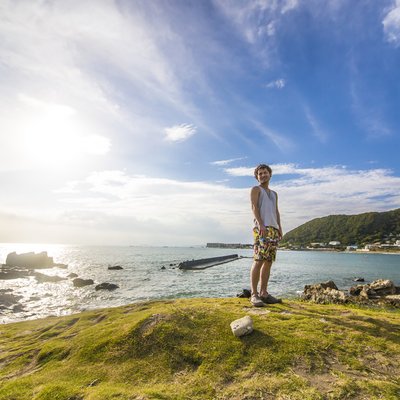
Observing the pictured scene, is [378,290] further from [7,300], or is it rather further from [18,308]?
[7,300]

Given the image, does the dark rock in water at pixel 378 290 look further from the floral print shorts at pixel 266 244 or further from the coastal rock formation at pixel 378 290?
the floral print shorts at pixel 266 244

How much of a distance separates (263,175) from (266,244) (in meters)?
1.77

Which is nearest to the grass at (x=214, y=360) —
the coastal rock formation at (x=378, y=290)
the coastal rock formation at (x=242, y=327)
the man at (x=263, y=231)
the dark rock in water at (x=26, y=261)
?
the coastal rock formation at (x=242, y=327)

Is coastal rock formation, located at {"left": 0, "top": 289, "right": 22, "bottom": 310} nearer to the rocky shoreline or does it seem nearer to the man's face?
the rocky shoreline

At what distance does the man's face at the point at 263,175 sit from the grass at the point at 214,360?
Answer: 3186 mm

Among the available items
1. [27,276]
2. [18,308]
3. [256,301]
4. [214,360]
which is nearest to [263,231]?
[256,301]

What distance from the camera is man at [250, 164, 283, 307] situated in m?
6.45

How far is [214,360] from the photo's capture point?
3990 millimetres

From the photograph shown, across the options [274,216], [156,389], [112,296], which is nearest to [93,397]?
[156,389]

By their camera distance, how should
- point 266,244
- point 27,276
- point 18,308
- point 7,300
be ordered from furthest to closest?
point 27,276
point 7,300
point 18,308
point 266,244

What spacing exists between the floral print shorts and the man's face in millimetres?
1235

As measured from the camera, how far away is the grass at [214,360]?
333 centimetres

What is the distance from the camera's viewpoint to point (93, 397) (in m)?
3.28

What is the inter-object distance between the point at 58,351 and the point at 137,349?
1763 mm
